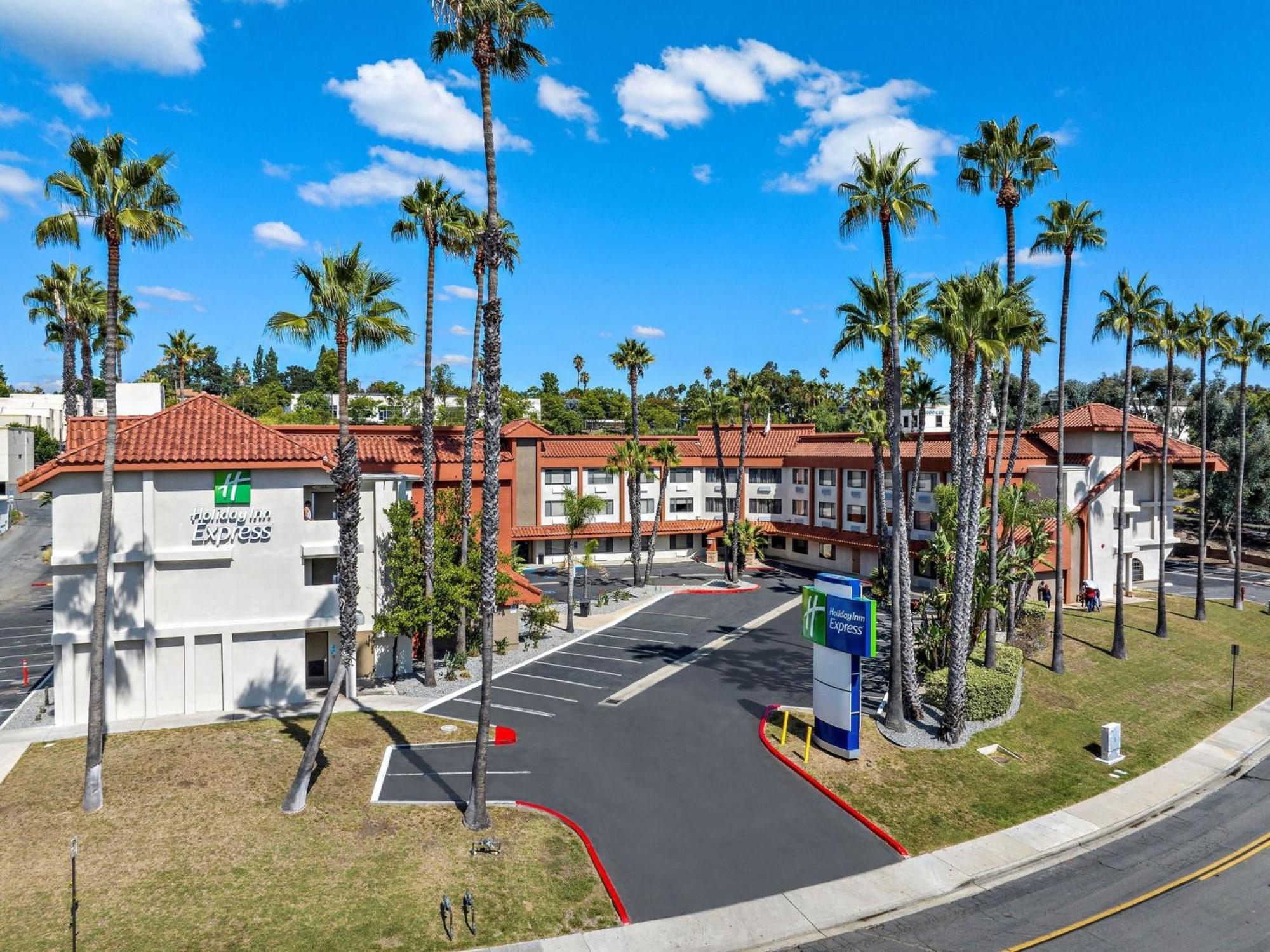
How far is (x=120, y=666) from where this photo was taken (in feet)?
91.1

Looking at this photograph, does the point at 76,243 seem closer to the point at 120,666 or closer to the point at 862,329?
the point at 120,666

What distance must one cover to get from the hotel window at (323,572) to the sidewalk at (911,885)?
62.3 ft

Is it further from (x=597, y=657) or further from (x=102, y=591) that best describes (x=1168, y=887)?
(x=102, y=591)

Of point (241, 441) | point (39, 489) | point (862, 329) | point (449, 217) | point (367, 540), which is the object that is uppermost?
point (449, 217)

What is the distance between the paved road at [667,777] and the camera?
1927 centimetres

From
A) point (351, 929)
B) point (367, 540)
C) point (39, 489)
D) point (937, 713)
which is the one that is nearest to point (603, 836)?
point (351, 929)

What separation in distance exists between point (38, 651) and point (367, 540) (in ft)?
67.6

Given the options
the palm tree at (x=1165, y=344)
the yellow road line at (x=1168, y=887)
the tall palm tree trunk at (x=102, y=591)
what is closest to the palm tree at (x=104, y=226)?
the tall palm tree trunk at (x=102, y=591)

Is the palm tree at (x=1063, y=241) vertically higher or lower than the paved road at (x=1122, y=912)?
higher

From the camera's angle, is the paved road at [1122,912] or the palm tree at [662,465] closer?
the paved road at [1122,912]

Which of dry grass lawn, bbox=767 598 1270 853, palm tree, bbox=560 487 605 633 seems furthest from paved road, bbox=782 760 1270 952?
palm tree, bbox=560 487 605 633

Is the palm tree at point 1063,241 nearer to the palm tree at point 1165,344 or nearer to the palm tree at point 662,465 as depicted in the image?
the palm tree at point 1165,344

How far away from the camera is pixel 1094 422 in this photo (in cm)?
5012

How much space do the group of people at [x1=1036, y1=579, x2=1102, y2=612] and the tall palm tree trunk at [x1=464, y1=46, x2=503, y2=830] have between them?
39.1m
